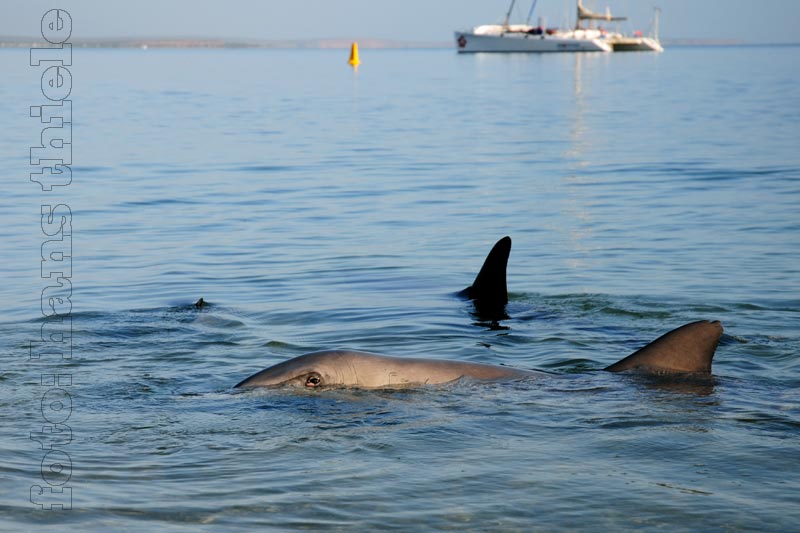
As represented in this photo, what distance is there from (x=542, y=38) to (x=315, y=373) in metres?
159

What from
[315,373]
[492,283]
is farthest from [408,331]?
[315,373]

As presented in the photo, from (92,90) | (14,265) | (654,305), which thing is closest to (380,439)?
(654,305)

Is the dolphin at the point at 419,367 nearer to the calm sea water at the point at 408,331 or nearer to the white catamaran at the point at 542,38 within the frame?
the calm sea water at the point at 408,331

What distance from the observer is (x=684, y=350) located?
8.86 m

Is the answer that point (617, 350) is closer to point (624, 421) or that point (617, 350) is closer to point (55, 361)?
point (624, 421)

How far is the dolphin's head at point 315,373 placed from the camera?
859 cm

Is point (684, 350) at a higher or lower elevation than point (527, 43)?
lower

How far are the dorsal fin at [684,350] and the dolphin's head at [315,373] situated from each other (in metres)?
2.33

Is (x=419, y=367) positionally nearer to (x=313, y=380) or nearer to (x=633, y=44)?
(x=313, y=380)

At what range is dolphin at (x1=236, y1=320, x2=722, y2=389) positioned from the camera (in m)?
8.62

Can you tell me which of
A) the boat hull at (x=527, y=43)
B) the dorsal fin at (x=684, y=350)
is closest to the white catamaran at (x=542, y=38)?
the boat hull at (x=527, y=43)

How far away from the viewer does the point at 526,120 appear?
1702 inches

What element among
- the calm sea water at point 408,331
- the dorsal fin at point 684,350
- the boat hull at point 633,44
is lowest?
the calm sea water at point 408,331

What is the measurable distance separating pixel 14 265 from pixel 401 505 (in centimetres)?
1099
